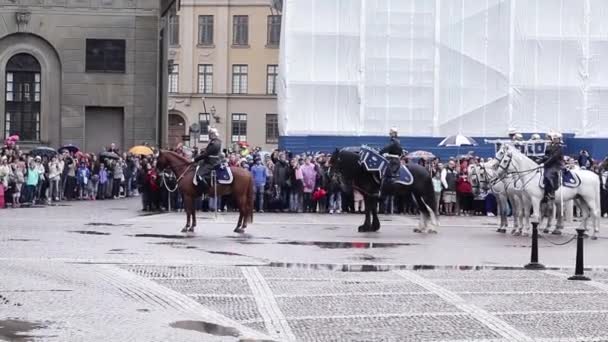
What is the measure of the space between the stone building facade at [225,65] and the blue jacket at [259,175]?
43832 millimetres

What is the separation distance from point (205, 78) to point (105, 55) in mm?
30518

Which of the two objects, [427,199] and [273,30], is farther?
[273,30]

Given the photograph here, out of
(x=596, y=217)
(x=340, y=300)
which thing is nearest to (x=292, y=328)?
(x=340, y=300)

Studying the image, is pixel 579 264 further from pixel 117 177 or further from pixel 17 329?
pixel 117 177

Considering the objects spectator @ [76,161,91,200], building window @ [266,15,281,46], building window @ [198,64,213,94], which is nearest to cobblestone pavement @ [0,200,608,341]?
spectator @ [76,161,91,200]

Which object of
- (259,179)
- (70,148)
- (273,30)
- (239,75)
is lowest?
(259,179)

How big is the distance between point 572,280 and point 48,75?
3488 centimetres

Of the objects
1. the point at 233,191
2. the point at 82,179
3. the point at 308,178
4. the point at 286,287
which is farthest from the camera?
the point at 82,179

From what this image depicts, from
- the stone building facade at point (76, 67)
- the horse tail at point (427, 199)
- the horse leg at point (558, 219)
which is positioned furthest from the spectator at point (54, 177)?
the horse leg at point (558, 219)

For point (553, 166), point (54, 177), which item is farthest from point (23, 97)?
point (553, 166)

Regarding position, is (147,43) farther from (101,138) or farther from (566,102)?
(566,102)

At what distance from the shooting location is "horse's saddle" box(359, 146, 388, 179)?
27.1 m

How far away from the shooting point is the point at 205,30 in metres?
79.2

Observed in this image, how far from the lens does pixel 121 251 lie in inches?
817
